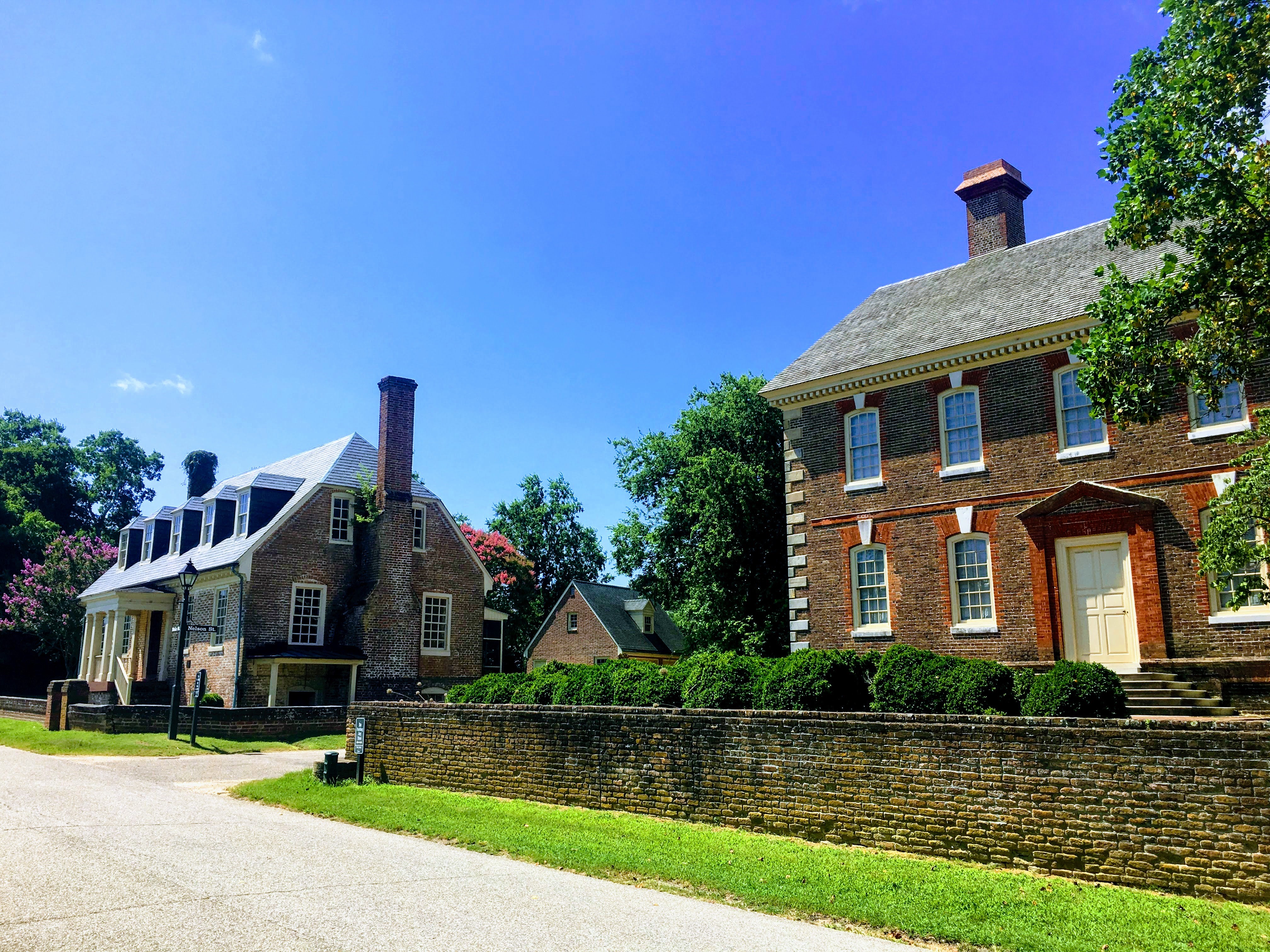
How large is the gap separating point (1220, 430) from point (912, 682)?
8848 mm

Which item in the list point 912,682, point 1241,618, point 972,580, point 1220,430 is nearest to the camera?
point 912,682

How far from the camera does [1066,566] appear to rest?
17703mm

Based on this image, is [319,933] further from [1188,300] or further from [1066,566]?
[1066,566]

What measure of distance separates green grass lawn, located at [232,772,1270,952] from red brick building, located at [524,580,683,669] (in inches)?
1284

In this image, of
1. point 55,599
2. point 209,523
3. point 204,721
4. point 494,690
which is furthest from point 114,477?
point 494,690

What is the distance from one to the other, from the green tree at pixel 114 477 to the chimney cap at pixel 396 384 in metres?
34.7

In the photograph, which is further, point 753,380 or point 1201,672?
point 753,380

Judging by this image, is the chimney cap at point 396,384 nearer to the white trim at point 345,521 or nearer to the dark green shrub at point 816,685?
the white trim at point 345,521

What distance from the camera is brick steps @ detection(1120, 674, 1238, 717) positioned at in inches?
585

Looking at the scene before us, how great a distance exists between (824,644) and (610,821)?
9.73m

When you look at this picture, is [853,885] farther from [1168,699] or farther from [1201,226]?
[1168,699]

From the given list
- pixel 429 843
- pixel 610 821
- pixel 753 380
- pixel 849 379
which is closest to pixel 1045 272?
pixel 849 379

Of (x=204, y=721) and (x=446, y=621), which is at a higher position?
(x=446, y=621)

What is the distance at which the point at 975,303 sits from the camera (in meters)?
21.1
